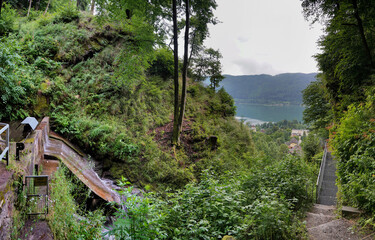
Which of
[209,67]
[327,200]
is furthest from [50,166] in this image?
[209,67]

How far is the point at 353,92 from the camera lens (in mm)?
9562

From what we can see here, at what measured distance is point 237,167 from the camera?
35.7ft

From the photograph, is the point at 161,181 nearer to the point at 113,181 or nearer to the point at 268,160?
the point at 113,181

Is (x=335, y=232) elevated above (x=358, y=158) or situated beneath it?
situated beneath

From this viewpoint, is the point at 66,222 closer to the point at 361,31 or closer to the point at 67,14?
the point at 361,31

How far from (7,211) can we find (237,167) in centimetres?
940

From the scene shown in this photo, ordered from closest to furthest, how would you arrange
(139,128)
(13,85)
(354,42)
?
(13,85), (354,42), (139,128)

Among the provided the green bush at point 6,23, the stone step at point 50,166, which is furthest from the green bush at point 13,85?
the green bush at point 6,23

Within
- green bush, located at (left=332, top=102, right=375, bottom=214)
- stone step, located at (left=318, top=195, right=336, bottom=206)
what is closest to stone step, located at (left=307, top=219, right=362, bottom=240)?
green bush, located at (left=332, top=102, right=375, bottom=214)

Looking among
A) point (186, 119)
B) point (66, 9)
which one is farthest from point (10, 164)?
point (66, 9)

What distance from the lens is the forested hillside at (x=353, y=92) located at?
5016mm

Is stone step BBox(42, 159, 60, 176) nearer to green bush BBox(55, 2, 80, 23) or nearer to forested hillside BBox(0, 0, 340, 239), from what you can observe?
forested hillside BBox(0, 0, 340, 239)

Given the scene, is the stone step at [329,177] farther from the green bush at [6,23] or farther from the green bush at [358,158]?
the green bush at [6,23]

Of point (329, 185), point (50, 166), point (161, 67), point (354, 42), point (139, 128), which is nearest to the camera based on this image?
point (50, 166)
